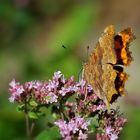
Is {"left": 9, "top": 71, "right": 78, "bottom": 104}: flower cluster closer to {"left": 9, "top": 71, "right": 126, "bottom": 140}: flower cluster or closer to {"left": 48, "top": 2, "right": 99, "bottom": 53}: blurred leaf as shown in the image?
{"left": 9, "top": 71, "right": 126, "bottom": 140}: flower cluster

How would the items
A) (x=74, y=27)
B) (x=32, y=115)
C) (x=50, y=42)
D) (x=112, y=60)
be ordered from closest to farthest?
(x=112, y=60) < (x=32, y=115) < (x=74, y=27) < (x=50, y=42)

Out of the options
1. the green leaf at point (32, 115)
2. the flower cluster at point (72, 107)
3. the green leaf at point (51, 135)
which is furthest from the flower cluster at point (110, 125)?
the green leaf at point (32, 115)

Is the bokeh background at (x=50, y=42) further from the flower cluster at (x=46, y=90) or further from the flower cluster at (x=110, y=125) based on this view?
the flower cluster at (x=110, y=125)

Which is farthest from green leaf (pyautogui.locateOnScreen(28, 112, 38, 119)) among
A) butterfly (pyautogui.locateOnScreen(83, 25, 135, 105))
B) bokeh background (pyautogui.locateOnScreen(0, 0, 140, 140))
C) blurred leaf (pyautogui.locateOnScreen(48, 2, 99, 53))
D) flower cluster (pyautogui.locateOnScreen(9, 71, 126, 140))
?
blurred leaf (pyautogui.locateOnScreen(48, 2, 99, 53))

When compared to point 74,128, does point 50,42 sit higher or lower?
higher

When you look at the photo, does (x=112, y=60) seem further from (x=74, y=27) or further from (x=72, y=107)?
(x=74, y=27)

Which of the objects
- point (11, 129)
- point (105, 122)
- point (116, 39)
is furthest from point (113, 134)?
point (11, 129)

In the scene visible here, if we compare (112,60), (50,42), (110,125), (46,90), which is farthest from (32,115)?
(50,42)
